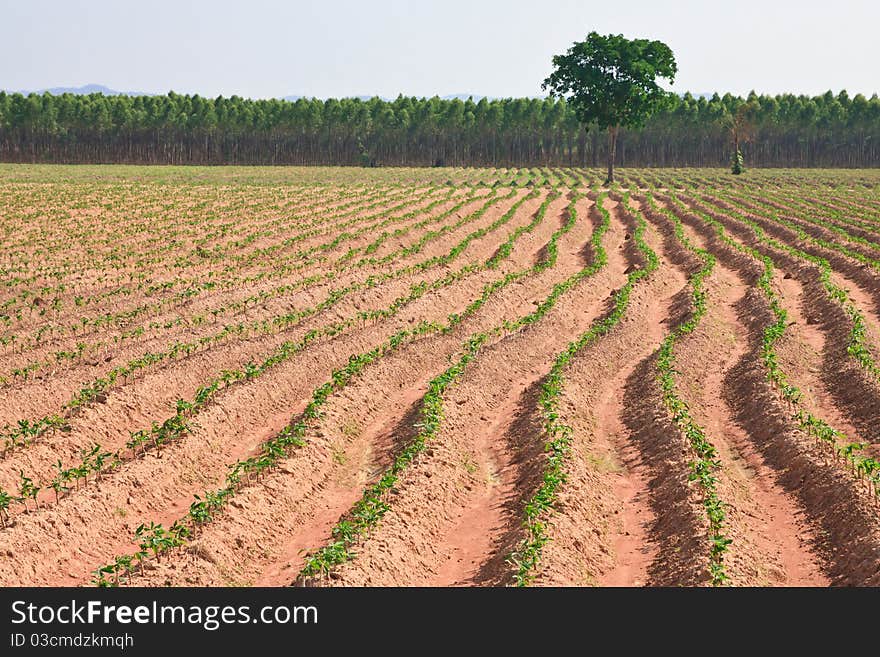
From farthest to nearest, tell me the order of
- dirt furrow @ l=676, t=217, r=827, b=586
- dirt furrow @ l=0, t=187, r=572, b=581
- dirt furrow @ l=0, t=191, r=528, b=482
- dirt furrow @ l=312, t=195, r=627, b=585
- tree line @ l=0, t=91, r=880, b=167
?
tree line @ l=0, t=91, r=880, b=167
dirt furrow @ l=0, t=191, r=528, b=482
dirt furrow @ l=0, t=187, r=572, b=581
dirt furrow @ l=312, t=195, r=627, b=585
dirt furrow @ l=676, t=217, r=827, b=586

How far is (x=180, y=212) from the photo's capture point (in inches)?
1825

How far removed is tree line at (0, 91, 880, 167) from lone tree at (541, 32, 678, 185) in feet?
151

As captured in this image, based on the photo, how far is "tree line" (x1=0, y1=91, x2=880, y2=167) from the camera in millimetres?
122812

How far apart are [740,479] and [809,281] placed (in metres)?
15.5

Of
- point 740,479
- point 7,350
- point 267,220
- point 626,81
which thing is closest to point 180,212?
point 267,220

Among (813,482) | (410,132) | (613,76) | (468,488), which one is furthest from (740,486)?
(410,132)

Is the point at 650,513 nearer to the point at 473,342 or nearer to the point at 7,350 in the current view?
the point at 473,342

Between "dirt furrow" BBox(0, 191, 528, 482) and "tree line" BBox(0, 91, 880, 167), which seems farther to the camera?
"tree line" BBox(0, 91, 880, 167)

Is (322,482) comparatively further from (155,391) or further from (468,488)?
(155,391)

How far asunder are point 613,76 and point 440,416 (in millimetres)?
65011

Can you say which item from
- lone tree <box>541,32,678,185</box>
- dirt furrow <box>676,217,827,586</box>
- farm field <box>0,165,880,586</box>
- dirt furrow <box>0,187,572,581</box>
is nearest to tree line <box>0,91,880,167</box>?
lone tree <box>541,32,678,185</box>

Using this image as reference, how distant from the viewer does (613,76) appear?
247 ft

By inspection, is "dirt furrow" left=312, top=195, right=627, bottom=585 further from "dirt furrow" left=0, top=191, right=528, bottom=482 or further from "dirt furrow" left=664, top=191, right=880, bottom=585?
"dirt furrow" left=0, top=191, right=528, bottom=482

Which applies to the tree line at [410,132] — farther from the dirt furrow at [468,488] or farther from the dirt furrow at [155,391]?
the dirt furrow at [468,488]
